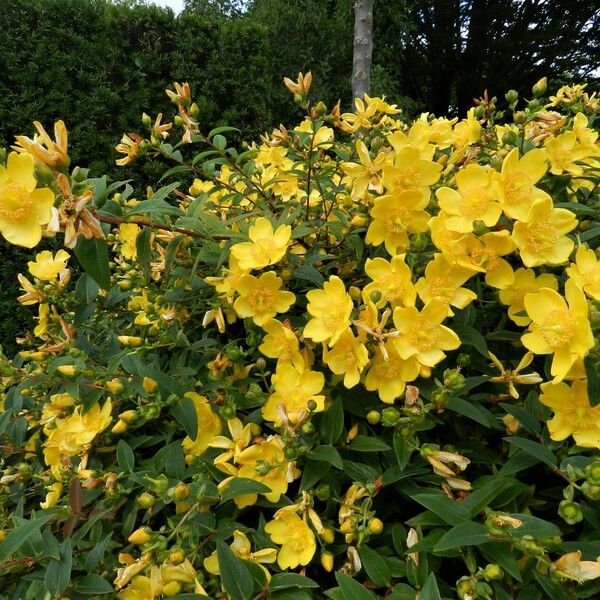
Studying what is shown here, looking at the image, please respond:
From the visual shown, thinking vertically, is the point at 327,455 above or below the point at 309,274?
below

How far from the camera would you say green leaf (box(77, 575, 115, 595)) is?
0.86 metres

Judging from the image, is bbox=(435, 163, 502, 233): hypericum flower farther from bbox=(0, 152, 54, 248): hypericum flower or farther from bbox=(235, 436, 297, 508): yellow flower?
bbox=(0, 152, 54, 248): hypericum flower

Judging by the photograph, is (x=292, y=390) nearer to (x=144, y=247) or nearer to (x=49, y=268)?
(x=144, y=247)

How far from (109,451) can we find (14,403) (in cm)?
32

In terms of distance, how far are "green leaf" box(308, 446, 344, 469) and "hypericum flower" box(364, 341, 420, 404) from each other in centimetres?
12

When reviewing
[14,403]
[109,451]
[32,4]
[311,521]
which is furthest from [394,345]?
[32,4]

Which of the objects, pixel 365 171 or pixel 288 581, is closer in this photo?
pixel 288 581

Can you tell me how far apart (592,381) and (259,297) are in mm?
548

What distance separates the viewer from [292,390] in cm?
94

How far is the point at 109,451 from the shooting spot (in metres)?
1.07

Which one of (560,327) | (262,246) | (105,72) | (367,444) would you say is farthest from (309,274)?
(105,72)

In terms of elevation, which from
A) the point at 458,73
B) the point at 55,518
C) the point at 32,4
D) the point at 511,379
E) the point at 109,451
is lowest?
the point at 55,518

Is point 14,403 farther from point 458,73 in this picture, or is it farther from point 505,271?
point 458,73

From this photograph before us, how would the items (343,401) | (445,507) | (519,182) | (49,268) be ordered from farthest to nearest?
(49,268), (343,401), (519,182), (445,507)
